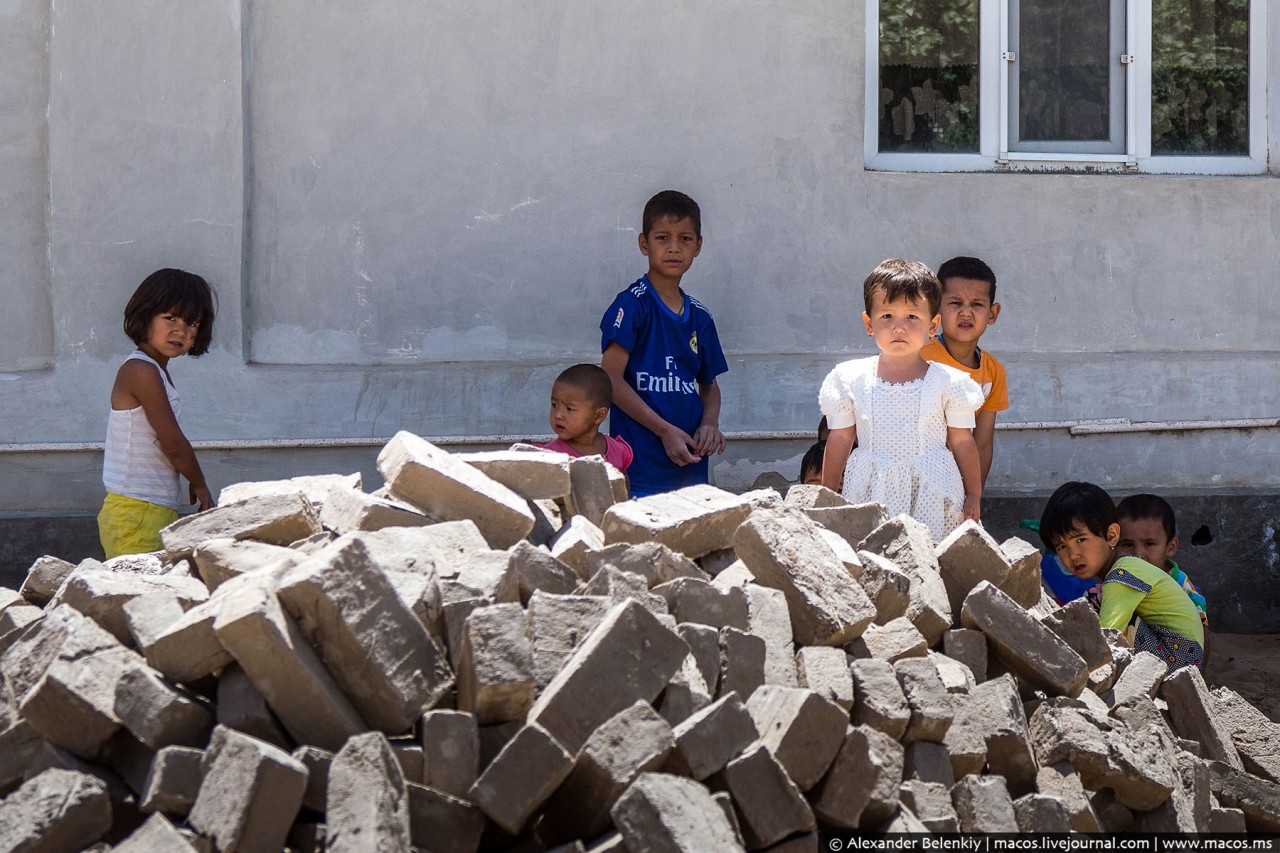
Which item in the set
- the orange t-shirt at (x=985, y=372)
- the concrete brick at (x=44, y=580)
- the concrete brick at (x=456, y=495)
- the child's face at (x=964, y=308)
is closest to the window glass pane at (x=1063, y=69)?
the child's face at (x=964, y=308)

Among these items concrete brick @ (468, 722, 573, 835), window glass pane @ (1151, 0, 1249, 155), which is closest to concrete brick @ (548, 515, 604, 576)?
concrete brick @ (468, 722, 573, 835)

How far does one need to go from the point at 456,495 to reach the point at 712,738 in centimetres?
116

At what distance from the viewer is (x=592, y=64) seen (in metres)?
6.00

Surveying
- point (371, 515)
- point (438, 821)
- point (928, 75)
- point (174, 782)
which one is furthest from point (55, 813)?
point (928, 75)

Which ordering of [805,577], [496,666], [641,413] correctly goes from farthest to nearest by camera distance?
[641,413] < [805,577] < [496,666]

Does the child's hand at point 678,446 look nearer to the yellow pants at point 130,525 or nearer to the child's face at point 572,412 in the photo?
the child's face at point 572,412

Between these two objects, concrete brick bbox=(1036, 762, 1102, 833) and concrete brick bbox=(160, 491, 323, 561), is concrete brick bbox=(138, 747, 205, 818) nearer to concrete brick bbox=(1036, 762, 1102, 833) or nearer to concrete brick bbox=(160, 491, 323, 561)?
concrete brick bbox=(160, 491, 323, 561)

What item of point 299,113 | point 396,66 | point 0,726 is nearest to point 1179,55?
point 396,66

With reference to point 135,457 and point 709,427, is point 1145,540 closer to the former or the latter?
point 709,427

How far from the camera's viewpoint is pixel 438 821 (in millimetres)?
2688

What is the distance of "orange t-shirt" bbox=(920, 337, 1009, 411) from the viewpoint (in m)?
4.91

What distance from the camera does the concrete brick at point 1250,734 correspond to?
371cm

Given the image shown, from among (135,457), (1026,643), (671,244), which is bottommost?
(1026,643)

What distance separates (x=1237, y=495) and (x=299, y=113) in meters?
4.79
